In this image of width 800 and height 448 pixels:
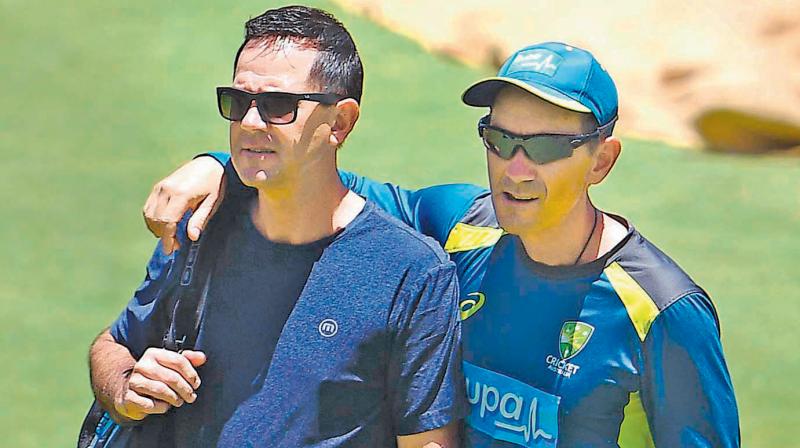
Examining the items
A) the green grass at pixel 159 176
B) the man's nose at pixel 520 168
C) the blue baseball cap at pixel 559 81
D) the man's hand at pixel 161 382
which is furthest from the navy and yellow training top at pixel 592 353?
the green grass at pixel 159 176

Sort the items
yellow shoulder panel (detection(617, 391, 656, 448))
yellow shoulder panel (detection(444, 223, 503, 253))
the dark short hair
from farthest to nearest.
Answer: yellow shoulder panel (detection(444, 223, 503, 253)) → the dark short hair → yellow shoulder panel (detection(617, 391, 656, 448))

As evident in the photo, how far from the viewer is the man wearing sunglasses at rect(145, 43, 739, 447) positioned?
2805 mm

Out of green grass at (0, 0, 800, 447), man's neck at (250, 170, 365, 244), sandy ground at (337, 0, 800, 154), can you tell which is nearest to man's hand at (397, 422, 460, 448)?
man's neck at (250, 170, 365, 244)

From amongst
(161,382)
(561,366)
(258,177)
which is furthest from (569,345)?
(161,382)

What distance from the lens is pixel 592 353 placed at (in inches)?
114

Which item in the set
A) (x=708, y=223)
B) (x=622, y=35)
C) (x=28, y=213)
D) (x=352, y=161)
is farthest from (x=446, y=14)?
(x=28, y=213)

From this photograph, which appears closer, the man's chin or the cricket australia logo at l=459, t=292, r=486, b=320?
the man's chin

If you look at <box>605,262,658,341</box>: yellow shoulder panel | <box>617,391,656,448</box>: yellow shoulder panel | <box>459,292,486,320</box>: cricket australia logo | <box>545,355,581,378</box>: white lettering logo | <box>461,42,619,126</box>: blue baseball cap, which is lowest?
<box>617,391,656,448</box>: yellow shoulder panel

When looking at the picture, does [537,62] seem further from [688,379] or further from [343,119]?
[688,379]

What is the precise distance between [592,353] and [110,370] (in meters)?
1.13

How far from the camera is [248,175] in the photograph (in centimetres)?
293

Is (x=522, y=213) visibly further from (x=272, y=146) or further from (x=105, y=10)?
(x=105, y=10)

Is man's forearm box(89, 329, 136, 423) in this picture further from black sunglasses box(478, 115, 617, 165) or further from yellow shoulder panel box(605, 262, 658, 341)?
yellow shoulder panel box(605, 262, 658, 341)

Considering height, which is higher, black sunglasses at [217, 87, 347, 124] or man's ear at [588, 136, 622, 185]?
black sunglasses at [217, 87, 347, 124]
